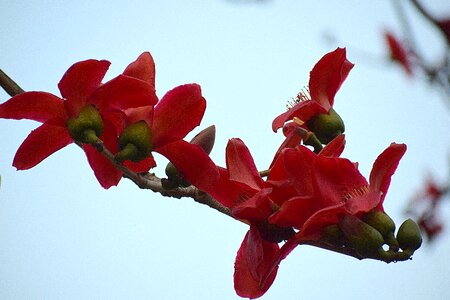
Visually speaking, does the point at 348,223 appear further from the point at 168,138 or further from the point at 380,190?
the point at 168,138

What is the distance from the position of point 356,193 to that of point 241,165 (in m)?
0.15

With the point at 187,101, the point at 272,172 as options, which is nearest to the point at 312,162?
the point at 272,172

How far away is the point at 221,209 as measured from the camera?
0.77 meters

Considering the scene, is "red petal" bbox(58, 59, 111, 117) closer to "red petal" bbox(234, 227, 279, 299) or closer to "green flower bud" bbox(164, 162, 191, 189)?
"green flower bud" bbox(164, 162, 191, 189)

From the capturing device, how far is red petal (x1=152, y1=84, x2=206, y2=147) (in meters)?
0.78

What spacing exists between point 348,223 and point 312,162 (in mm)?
83

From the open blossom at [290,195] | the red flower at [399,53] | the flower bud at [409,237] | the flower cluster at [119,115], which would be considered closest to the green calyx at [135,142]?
the flower cluster at [119,115]

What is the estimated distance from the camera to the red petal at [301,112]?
37.0 inches

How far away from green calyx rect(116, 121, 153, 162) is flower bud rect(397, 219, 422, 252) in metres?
0.33

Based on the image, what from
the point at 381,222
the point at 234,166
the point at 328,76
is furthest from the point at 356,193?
the point at 328,76

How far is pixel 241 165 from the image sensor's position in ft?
2.46

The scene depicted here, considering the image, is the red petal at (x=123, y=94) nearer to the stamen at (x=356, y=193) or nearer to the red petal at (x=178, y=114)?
the red petal at (x=178, y=114)

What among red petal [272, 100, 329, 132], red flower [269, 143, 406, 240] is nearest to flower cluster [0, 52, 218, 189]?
red flower [269, 143, 406, 240]

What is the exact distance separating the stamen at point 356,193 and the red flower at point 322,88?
225 mm
